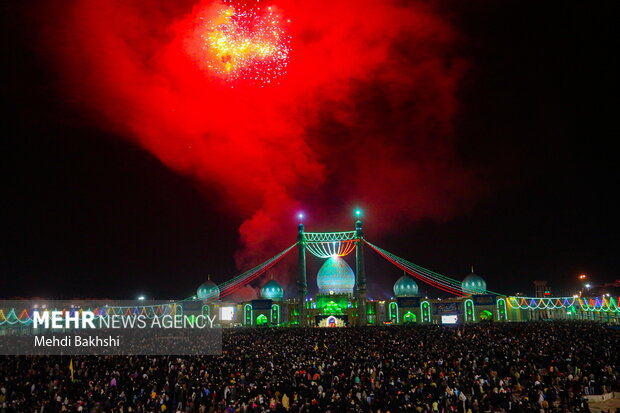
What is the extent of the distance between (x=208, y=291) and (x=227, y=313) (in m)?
6.91

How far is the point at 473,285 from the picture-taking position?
81125mm

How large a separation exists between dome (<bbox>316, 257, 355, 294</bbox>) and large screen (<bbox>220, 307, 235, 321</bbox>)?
14.0 m

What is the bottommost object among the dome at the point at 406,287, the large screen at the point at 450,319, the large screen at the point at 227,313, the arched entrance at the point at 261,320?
the large screen at the point at 450,319

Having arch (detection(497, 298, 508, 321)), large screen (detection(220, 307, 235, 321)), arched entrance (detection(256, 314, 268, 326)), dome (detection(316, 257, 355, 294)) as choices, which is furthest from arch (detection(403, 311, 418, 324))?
large screen (detection(220, 307, 235, 321))

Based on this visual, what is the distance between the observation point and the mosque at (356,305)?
239 ft

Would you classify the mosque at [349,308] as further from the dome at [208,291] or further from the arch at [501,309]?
the dome at [208,291]

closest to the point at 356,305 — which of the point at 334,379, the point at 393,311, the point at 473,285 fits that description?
the point at 393,311

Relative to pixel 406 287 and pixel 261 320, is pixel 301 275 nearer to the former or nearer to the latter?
pixel 261 320

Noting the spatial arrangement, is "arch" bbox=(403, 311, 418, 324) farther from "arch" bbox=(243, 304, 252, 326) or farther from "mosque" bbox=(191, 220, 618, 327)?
"arch" bbox=(243, 304, 252, 326)

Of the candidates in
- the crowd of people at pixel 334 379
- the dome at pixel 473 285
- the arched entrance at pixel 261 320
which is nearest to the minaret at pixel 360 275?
the arched entrance at pixel 261 320

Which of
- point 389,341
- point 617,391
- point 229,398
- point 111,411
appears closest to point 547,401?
point 617,391

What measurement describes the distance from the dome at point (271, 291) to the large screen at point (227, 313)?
203 inches

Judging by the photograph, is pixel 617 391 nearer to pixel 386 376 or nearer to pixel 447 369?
pixel 447 369

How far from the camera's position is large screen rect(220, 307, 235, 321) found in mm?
82750
